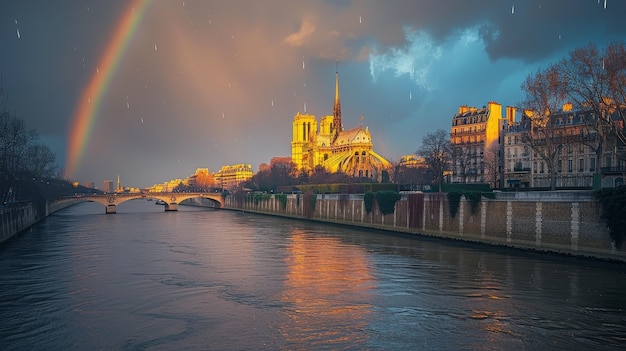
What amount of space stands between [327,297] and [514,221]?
1789 centimetres

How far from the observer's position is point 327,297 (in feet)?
62.0

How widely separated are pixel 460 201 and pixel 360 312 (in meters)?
23.1

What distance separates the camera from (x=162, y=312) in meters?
16.8

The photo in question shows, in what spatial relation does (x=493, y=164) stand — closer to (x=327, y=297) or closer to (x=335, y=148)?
(x=327, y=297)

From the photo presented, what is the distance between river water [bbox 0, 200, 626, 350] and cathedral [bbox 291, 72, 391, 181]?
93881 millimetres

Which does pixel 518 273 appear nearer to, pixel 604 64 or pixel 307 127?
pixel 604 64

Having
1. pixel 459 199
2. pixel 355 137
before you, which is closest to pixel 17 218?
pixel 459 199

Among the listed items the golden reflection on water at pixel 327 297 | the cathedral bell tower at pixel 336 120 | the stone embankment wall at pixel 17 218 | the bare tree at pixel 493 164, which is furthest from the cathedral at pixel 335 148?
the golden reflection on water at pixel 327 297

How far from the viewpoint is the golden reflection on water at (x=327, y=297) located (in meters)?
14.3

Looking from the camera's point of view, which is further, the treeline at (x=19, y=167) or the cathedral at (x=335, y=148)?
the cathedral at (x=335, y=148)

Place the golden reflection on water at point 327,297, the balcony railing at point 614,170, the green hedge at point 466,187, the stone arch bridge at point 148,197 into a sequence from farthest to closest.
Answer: the stone arch bridge at point 148,197 < the green hedge at point 466,187 < the balcony railing at point 614,170 < the golden reflection on water at point 327,297

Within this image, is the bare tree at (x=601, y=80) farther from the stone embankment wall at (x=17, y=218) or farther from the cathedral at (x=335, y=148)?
the cathedral at (x=335, y=148)

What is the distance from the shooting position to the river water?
1398 cm

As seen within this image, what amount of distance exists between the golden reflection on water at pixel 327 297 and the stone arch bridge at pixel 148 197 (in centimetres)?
6706
